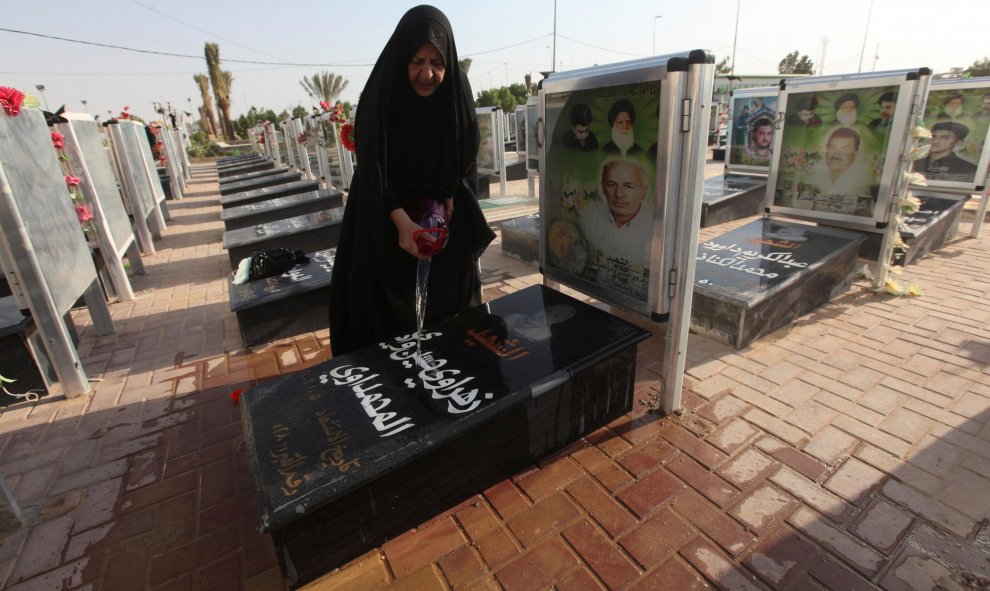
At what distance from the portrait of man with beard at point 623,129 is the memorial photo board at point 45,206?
4112 millimetres

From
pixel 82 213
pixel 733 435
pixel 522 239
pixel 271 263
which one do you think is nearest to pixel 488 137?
pixel 522 239

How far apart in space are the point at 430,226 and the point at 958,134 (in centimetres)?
821

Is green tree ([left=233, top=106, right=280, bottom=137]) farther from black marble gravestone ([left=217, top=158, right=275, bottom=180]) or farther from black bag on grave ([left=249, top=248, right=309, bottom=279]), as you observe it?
black bag on grave ([left=249, top=248, right=309, bottom=279])

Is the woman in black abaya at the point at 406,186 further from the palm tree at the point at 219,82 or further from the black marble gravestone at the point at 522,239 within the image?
the palm tree at the point at 219,82

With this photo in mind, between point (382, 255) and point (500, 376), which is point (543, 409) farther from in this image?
point (382, 255)

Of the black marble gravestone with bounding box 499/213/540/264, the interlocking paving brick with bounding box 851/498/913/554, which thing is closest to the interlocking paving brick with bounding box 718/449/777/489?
the interlocking paving brick with bounding box 851/498/913/554

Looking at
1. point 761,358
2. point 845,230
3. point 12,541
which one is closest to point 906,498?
point 761,358

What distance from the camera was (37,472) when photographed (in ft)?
9.27

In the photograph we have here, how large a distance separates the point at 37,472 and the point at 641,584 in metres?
3.49

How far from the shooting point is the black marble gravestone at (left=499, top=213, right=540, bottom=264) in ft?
20.2

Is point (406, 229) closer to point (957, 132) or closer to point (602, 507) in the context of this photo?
point (602, 507)

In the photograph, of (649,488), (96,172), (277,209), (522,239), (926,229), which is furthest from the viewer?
(277,209)

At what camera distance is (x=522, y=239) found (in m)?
6.34

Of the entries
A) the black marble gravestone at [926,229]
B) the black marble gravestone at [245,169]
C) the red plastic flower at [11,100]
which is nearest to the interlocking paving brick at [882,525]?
the black marble gravestone at [926,229]
